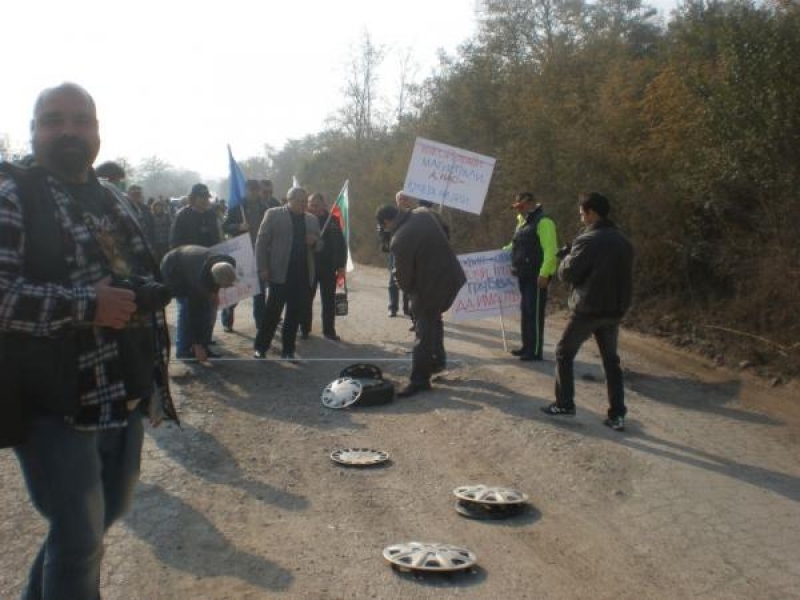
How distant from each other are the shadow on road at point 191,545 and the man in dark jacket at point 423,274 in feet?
11.7

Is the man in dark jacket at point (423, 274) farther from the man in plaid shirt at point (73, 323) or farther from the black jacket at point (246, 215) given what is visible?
the man in plaid shirt at point (73, 323)

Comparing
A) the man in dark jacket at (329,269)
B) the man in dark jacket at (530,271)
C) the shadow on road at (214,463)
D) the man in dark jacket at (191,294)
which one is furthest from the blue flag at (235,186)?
the shadow on road at (214,463)

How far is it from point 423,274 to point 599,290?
6.99ft

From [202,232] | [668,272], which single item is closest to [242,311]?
[202,232]

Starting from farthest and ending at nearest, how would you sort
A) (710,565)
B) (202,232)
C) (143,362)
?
(202,232) < (710,565) < (143,362)

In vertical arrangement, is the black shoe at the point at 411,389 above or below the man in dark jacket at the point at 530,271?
below

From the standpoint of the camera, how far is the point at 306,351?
11.5 m

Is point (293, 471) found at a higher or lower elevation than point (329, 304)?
lower

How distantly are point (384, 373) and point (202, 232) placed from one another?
297 cm

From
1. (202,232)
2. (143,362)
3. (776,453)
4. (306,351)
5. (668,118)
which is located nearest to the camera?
(143,362)

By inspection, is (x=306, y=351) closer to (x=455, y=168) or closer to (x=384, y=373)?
(x=384, y=373)

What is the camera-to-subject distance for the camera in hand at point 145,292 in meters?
2.94

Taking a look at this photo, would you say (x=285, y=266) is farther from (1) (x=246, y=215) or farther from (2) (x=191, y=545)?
(2) (x=191, y=545)

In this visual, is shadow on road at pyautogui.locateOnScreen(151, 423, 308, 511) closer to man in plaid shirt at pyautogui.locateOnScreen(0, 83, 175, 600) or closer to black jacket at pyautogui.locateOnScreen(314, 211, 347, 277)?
man in plaid shirt at pyautogui.locateOnScreen(0, 83, 175, 600)
